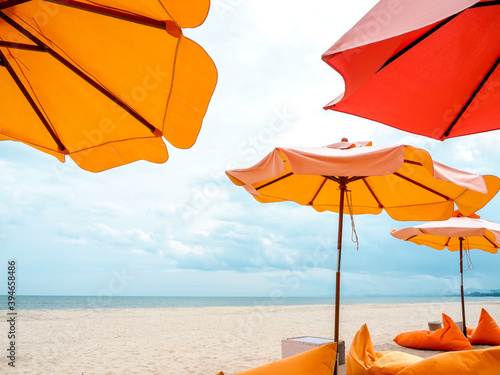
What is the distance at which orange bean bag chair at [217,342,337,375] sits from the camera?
213 cm

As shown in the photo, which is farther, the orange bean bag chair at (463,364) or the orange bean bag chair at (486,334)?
the orange bean bag chair at (486,334)

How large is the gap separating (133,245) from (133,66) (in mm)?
53728

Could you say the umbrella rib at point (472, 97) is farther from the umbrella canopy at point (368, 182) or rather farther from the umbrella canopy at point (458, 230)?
the umbrella canopy at point (458, 230)

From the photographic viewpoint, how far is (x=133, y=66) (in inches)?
101

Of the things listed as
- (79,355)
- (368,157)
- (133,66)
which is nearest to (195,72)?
(133,66)

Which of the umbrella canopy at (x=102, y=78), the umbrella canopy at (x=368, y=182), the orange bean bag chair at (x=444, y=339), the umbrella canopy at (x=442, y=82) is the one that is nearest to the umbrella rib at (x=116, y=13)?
the umbrella canopy at (x=102, y=78)

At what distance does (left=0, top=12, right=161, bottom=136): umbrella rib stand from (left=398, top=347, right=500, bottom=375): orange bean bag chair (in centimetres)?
230

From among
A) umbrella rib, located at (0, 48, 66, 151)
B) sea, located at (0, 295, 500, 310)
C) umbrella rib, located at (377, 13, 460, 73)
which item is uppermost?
umbrella rib, located at (377, 13, 460, 73)

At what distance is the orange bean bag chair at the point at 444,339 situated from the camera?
609cm

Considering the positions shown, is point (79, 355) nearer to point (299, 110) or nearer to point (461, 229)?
point (299, 110)

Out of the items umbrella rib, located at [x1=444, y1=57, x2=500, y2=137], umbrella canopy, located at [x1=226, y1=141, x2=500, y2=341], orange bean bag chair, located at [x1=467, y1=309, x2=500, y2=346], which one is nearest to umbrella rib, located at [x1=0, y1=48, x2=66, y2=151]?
umbrella canopy, located at [x1=226, y1=141, x2=500, y2=341]

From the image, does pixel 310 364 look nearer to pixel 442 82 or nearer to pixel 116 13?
pixel 442 82

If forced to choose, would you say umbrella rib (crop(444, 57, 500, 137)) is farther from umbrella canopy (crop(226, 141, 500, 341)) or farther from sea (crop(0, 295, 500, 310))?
sea (crop(0, 295, 500, 310))

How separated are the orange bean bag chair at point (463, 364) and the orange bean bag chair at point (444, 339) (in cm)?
472
